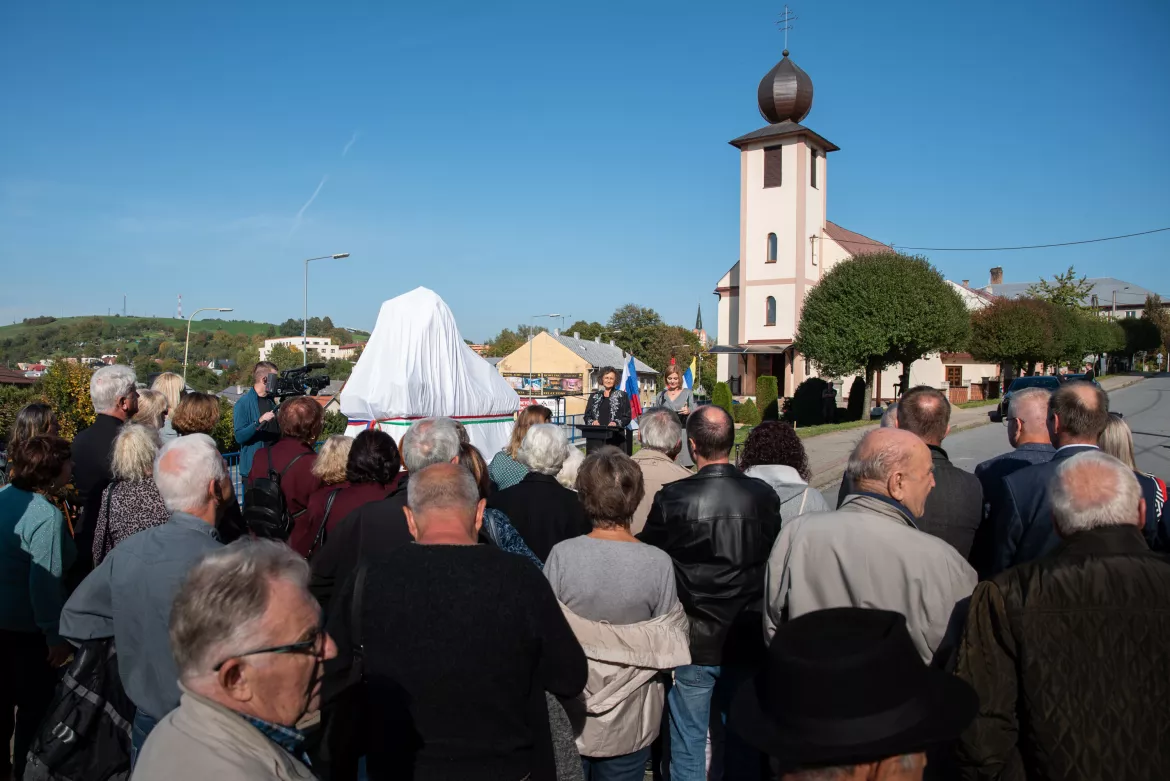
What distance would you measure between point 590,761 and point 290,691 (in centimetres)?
196

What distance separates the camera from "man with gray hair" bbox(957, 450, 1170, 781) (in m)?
2.43

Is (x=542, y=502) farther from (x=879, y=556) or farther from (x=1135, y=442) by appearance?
(x=1135, y=442)

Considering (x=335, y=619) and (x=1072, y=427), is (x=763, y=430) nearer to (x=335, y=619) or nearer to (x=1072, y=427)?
(x=1072, y=427)

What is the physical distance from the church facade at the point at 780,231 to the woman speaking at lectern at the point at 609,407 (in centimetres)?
3535

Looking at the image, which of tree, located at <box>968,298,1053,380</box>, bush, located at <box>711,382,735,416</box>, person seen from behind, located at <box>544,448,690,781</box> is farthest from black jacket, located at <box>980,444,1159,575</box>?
tree, located at <box>968,298,1053,380</box>

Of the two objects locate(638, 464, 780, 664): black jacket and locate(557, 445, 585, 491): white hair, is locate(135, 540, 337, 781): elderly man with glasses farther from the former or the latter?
locate(557, 445, 585, 491): white hair

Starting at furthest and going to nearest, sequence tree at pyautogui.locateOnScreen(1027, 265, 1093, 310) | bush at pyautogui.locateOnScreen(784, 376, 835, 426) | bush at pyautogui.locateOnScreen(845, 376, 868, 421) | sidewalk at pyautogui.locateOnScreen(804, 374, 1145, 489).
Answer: tree at pyautogui.locateOnScreen(1027, 265, 1093, 310), bush at pyautogui.locateOnScreen(784, 376, 835, 426), bush at pyautogui.locateOnScreen(845, 376, 868, 421), sidewalk at pyautogui.locateOnScreen(804, 374, 1145, 489)

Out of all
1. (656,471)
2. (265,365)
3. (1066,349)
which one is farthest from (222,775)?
(1066,349)

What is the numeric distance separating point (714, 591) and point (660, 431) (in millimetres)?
1314

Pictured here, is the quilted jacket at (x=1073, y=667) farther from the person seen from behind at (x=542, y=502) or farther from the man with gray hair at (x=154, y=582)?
the man with gray hair at (x=154, y=582)

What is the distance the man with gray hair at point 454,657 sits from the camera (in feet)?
8.23

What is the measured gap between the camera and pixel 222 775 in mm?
1644

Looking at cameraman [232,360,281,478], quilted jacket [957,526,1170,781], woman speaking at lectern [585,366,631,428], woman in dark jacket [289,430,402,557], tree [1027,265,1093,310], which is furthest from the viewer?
A: tree [1027,265,1093,310]

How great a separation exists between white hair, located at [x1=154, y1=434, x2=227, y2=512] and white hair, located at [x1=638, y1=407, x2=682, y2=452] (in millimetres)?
2550
